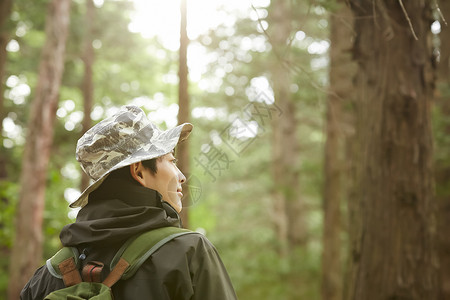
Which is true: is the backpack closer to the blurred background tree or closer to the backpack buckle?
the backpack buckle

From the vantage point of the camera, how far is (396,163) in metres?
4.16

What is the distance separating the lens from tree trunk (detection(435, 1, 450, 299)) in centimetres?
923

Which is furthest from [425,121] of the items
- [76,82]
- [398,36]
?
[76,82]

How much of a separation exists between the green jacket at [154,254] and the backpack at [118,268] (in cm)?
3

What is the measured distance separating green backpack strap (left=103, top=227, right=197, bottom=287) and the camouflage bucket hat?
1.23 ft

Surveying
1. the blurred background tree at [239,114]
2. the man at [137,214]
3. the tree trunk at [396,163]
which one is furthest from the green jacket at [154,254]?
the blurred background tree at [239,114]

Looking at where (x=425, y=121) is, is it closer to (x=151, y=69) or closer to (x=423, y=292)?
(x=423, y=292)

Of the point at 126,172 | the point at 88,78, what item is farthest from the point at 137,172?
the point at 88,78

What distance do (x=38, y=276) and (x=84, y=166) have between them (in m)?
0.58

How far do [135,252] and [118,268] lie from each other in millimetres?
94

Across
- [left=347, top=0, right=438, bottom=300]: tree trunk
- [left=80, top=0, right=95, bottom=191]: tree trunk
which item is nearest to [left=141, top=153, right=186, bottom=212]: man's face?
[left=347, top=0, right=438, bottom=300]: tree trunk

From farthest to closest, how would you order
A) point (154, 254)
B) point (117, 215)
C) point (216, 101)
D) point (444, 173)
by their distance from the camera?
point (216, 101), point (444, 173), point (117, 215), point (154, 254)

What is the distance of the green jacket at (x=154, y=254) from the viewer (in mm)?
2039

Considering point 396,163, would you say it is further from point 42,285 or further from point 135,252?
point 42,285
